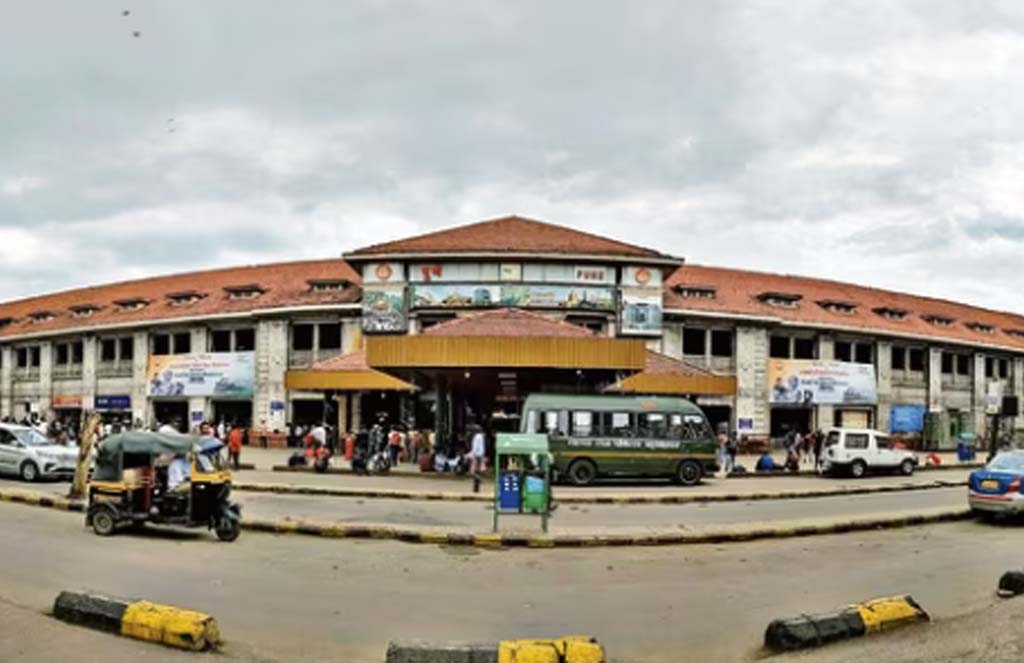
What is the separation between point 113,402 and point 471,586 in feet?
145

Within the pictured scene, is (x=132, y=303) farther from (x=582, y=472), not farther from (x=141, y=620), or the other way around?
(x=141, y=620)

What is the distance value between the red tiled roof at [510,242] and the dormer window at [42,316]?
23705mm

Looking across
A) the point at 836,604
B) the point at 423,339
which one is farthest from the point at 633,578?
the point at 423,339

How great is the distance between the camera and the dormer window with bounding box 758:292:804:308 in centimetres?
4772

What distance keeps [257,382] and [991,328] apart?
145ft

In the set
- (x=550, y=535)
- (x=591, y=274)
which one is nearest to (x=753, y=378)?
(x=591, y=274)

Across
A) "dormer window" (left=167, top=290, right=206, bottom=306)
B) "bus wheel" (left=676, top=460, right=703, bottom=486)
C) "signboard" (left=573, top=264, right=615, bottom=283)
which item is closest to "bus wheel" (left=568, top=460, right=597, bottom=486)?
"bus wheel" (left=676, top=460, right=703, bottom=486)

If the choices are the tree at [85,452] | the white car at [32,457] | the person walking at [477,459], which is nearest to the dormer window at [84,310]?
the white car at [32,457]

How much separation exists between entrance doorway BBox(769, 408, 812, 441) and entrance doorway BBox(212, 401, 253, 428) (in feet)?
85.8

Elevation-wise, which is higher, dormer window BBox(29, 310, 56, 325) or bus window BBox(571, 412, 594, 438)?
dormer window BBox(29, 310, 56, 325)

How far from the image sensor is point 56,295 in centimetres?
6222

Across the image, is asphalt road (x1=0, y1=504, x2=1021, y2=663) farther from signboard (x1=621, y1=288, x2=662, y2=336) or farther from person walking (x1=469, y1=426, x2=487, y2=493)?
signboard (x1=621, y1=288, x2=662, y2=336)

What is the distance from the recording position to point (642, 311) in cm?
4309

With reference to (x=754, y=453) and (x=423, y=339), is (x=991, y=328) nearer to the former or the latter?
(x=754, y=453)
